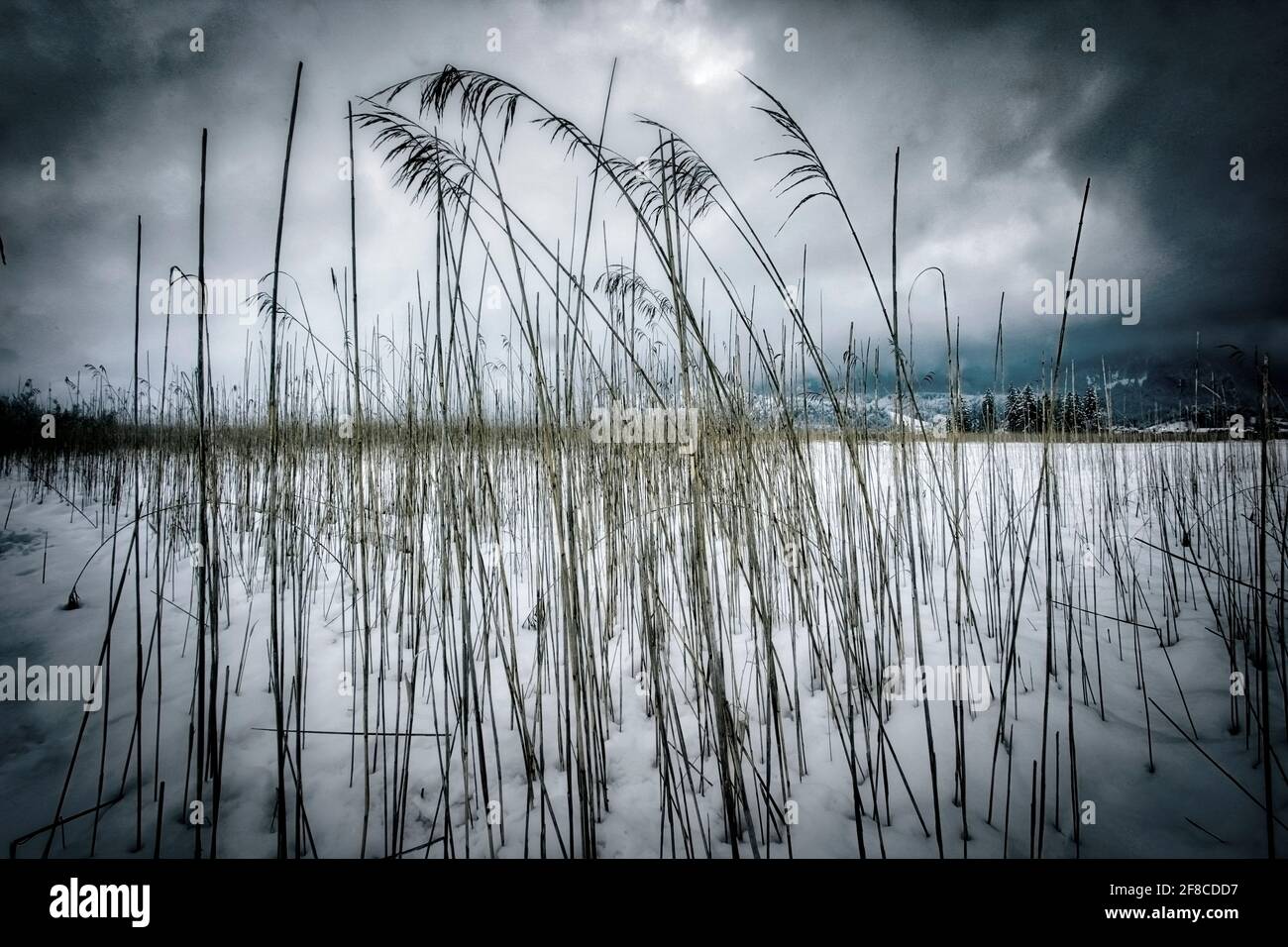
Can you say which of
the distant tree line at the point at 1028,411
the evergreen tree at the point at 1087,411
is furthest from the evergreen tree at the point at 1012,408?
the evergreen tree at the point at 1087,411

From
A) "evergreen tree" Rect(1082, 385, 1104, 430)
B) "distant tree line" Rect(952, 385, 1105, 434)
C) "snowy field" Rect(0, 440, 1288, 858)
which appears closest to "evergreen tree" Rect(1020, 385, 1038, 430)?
"distant tree line" Rect(952, 385, 1105, 434)

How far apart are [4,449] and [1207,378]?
41.2ft

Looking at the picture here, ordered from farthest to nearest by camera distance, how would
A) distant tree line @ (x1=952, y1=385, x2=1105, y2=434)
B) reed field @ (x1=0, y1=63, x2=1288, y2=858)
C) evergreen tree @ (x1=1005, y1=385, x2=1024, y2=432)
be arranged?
evergreen tree @ (x1=1005, y1=385, x2=1024, y2=432) < distant tree line @ (x1=952, y1=385, x2=1105, y2=434) < reed field @ (x1=0, y1=63, x2=1288, y2=858)

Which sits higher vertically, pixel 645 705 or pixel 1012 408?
pixel 1012 408

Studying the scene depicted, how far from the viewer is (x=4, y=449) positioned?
5605 millimetres

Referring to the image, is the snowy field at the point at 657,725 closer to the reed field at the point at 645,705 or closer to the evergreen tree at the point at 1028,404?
the reed field at the point at 645,705

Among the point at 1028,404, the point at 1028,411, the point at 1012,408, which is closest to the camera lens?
the point at 1028,404

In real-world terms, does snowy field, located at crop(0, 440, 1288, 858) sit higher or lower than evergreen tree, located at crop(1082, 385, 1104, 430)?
lower

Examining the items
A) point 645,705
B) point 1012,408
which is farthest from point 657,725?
point 1012,408

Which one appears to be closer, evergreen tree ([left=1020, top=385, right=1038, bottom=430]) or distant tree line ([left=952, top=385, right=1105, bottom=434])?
distant tree line ([left=952, top=385, right=1105, bottom=434])

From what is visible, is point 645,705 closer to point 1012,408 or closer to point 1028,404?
point 1028,404

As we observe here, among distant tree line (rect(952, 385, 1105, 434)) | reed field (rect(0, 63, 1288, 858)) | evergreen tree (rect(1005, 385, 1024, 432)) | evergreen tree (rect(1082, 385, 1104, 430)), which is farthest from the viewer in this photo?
evergreen tree (rect(1082, 385, 1104, 430))

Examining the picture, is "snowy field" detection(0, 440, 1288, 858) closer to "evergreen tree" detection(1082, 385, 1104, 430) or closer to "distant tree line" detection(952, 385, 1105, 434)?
"distant tree line" detection(952, 385, 1105, 434)
